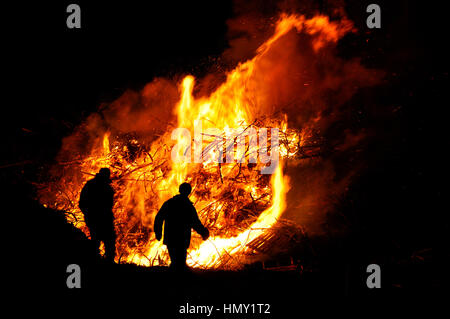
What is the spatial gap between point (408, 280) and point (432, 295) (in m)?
0.55

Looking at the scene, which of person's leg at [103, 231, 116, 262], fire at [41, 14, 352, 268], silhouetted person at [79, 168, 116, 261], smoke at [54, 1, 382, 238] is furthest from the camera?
fire at [41, 14, 352, 268]

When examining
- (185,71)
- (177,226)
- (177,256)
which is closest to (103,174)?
(177,226)

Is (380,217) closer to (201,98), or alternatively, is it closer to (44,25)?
(201,98)

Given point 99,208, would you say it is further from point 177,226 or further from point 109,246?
point 177,226

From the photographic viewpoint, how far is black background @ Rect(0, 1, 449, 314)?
15.4 feet

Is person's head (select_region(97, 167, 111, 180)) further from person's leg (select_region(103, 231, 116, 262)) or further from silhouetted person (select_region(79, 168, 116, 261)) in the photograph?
person's leg (select_region(103, 231, 116, 262))

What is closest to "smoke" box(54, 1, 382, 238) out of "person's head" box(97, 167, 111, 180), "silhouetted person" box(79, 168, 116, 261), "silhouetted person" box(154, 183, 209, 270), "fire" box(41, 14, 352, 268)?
"fire" box(41, 14, 352, 268)

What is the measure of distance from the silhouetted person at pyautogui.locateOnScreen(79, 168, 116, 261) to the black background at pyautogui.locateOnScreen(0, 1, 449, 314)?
0.89 metres

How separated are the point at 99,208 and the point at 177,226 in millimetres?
1505

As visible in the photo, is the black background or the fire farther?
the fire

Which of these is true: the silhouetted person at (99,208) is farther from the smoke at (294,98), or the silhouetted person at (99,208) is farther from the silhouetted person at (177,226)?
the smoke at (294,98)

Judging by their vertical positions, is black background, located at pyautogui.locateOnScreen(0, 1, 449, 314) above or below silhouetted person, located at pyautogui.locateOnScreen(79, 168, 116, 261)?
above

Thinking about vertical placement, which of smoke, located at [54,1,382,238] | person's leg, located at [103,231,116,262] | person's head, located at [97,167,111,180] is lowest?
person's leg, located at [103,231,116,262]

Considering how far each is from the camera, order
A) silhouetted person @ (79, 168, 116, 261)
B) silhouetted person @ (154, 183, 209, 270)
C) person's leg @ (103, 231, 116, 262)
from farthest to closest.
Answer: person's leg @ (103, 231, 116, 262)
silhouetted person @ (79, 168, 116, 261)
silhouetted person @ (154, 183, 209, 270)
